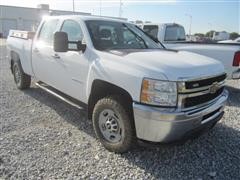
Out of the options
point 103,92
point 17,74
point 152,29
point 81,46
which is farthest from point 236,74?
point 17,74

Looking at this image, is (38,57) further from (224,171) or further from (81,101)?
(224,171)

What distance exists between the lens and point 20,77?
23.0ft

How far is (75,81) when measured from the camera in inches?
174

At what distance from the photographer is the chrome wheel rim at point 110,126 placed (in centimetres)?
372

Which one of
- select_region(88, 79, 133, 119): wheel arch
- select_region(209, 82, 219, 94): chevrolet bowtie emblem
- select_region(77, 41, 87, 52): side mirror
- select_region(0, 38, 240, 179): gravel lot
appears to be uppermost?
select_region(77, 41, 87, 52): side mirror

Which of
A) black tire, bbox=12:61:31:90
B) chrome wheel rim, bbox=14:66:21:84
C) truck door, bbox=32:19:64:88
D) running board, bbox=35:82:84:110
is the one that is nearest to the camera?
running board, bbox=35:82:84:110

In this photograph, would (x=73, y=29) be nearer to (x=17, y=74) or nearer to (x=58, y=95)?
(x=58, y=95)

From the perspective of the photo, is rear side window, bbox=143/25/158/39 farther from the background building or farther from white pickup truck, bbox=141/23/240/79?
the background building

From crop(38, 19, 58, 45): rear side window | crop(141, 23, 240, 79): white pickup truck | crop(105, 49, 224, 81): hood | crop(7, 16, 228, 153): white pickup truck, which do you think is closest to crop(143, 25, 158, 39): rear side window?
crop(141, 23, 240, 79): white pickup truck

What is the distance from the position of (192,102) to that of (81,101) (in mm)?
1874

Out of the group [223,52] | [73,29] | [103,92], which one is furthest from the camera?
[223,52]

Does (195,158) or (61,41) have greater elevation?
(61,41)

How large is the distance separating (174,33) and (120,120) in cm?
682

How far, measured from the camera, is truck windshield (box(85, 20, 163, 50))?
4320mm
